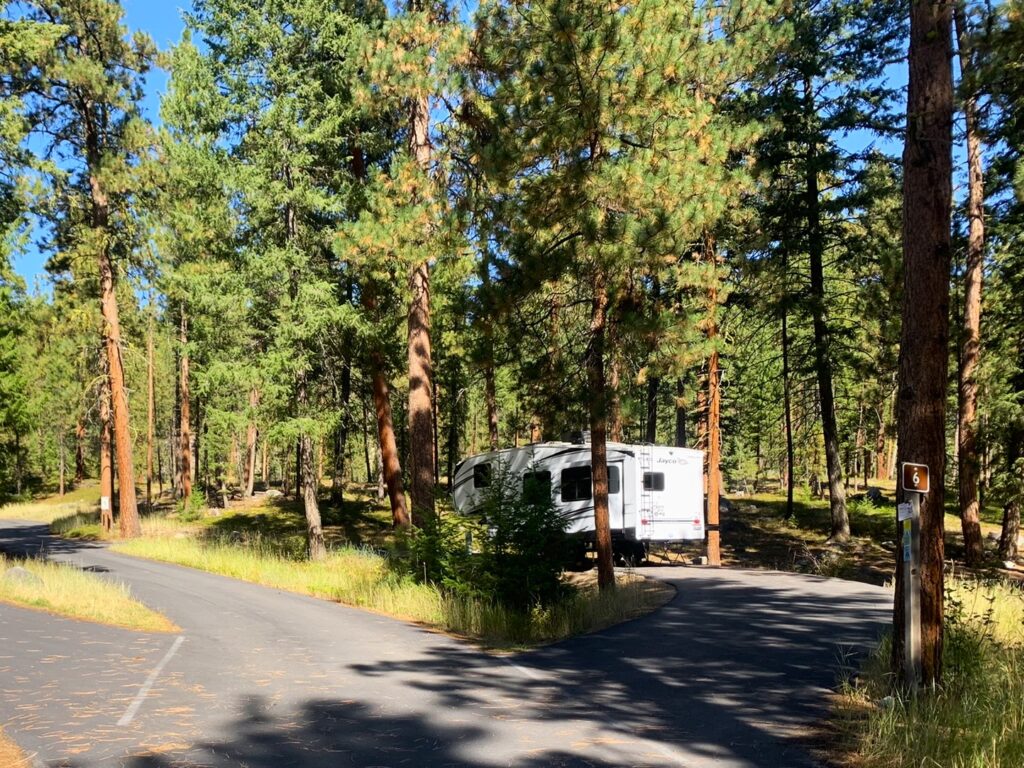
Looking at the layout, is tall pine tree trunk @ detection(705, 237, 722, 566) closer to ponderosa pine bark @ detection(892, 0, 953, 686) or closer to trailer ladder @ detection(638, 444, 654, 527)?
trailer ladder @ detection(638, 444, 654, 527)

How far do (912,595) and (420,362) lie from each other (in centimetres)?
1320

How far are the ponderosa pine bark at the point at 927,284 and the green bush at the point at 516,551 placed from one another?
612 centimetres

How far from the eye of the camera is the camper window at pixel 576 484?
21.1 metres

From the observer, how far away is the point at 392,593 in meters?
15.1

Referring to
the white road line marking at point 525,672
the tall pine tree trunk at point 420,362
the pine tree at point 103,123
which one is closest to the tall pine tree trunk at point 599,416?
the white road line marking at point 525,672

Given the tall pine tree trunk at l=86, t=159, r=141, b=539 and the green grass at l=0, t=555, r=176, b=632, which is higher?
the tall pine tree trunk at l=86, t=159, r=141, b=539

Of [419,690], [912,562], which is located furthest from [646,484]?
[912,562]

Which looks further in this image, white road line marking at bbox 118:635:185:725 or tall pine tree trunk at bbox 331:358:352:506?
tall pine tree trunk at bbox 331:358:352:506

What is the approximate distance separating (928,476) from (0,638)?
447 inches

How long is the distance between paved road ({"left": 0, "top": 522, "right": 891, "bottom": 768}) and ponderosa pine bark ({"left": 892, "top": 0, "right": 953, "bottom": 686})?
1.73m

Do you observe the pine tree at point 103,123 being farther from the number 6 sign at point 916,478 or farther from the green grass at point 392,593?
the number 6 sign at point 916,478

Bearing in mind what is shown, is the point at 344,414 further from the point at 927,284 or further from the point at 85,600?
the point at 927,284

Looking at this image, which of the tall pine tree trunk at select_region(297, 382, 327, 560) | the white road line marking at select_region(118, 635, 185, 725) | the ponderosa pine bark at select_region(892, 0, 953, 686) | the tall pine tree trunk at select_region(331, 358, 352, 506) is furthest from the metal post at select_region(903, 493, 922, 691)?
the tall pine tree trunk at select_region(297, 382, 327, 560)

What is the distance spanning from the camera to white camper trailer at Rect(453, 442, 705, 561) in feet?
69.2
